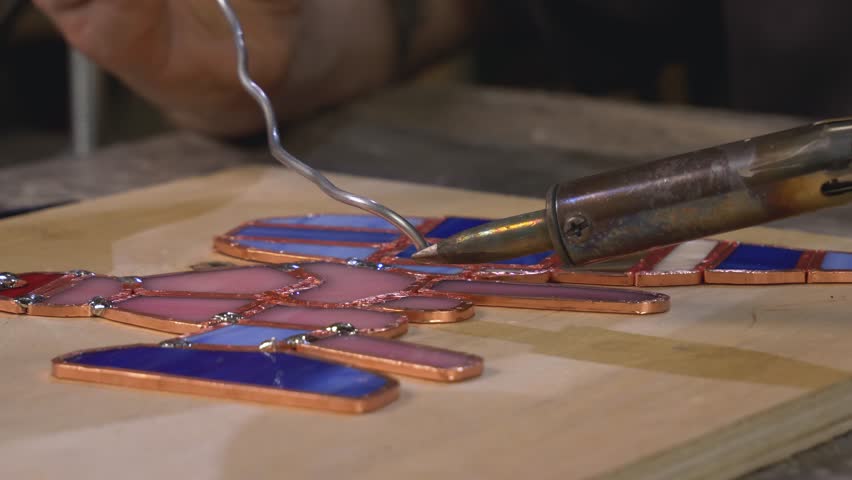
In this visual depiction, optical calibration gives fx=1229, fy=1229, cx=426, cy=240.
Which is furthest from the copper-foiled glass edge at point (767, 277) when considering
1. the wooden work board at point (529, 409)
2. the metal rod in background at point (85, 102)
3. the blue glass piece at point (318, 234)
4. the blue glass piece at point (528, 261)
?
the metal rod in background at point (85, 102)

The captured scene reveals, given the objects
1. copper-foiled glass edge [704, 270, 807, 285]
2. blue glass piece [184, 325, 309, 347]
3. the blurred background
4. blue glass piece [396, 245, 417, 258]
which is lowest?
blue glass piece [184, 325, 309, 347]

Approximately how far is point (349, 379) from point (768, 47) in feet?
2.86

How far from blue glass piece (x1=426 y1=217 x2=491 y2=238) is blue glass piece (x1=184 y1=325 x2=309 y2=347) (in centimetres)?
20

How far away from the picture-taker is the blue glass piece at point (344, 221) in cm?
81

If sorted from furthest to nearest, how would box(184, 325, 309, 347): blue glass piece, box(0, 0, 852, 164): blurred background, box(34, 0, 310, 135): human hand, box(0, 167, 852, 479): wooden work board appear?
box(0, 0, 852, 164): blurred background
box(34, 0, 310, 135): human hand
box(184, 325, 309, 347): blue glass piece
box(0, 167, 852, 479): wooden work board

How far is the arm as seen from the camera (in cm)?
103

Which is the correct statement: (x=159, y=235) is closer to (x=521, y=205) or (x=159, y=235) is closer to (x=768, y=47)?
(x=521, y=205)

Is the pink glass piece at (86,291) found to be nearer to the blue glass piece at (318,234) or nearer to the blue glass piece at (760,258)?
the blue glass piece at (318,234)

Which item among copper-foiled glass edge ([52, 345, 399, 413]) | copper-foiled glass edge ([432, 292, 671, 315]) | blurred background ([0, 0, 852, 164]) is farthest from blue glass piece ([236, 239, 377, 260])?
blurred background ([0, 0, 852, 164])

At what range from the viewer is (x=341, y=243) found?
77 cm

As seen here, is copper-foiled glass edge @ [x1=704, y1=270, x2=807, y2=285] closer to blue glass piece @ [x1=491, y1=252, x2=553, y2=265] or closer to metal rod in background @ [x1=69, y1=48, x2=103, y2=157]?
blue glass piece @ [x1=491, y1=252, x2=553, y2=265]

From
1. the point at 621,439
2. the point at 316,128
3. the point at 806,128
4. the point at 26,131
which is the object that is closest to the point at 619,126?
the point at 316,128

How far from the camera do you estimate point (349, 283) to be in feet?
2.20

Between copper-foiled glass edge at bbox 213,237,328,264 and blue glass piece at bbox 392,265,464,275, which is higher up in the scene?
copper-foiled glass edge at bbox 213,237,328,264
